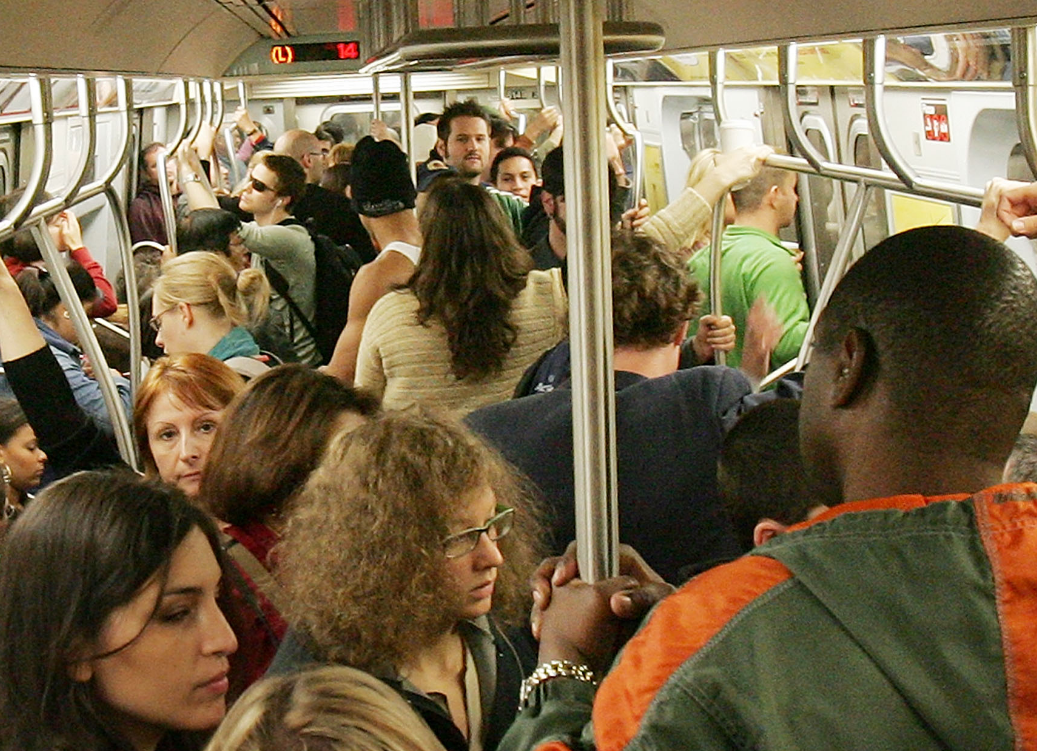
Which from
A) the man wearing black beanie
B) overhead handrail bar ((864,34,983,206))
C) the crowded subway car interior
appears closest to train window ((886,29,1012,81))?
the crowded subway car interior

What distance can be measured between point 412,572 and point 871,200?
14.7ft

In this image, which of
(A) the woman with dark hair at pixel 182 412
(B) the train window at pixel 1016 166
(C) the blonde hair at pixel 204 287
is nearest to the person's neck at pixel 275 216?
(C) the blonde hair at pixel 204 287

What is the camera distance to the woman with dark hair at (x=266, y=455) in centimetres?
218

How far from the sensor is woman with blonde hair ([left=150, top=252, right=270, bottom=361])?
12.3 ft

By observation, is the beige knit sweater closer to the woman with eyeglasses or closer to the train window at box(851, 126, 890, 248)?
the woman with eyeglasses

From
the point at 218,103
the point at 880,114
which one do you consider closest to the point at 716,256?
the point at 880,114

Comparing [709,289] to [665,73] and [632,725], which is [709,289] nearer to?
[632,725]

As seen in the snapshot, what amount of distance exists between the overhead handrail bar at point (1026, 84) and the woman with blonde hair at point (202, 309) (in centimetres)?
219

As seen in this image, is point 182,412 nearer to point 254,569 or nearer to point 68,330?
point 254,569

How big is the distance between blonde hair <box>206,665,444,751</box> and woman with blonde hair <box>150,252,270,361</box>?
229 centimetres

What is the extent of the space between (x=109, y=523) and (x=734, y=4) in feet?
4.31

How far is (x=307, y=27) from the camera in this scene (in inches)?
150

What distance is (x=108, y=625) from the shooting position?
1.73 meters

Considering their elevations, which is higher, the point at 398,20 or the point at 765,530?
the point at 398,20
